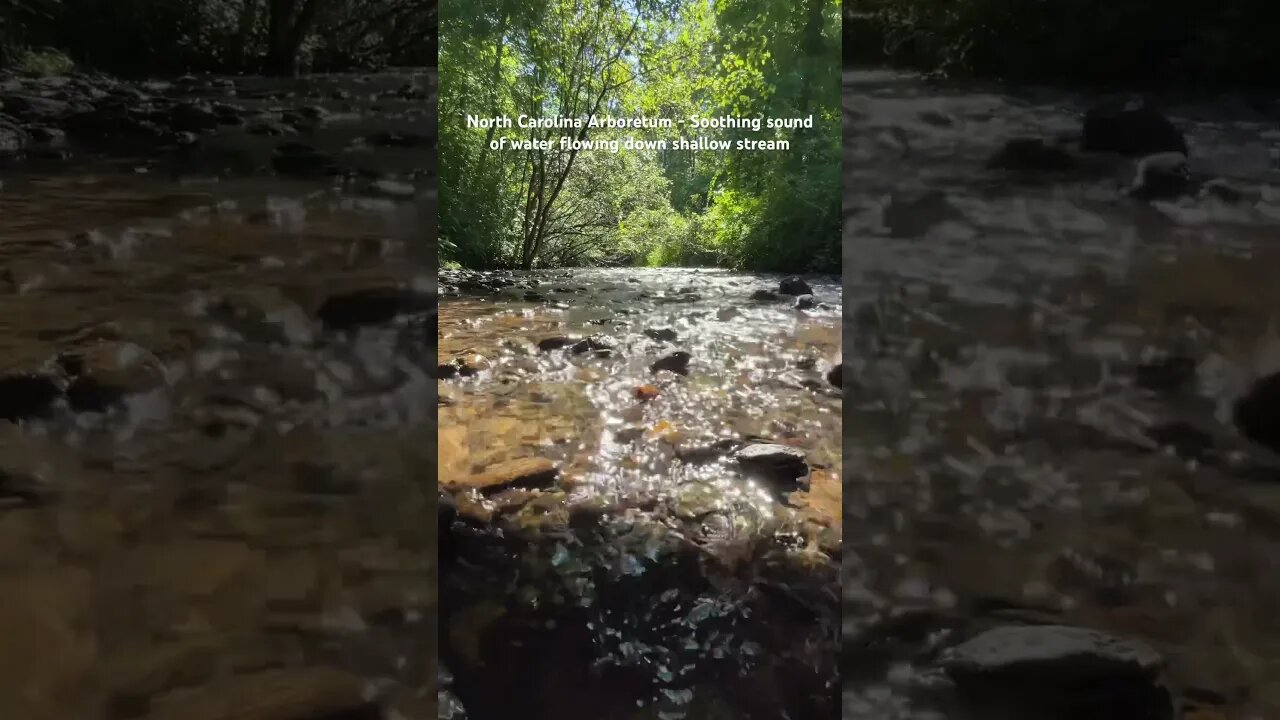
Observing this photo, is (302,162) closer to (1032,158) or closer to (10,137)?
(10,137)

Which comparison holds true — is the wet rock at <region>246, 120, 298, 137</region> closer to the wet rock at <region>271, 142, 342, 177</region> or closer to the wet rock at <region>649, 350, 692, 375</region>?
the wet rock at <region>271, 142, 342, 177</region>

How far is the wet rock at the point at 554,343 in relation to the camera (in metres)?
1.31

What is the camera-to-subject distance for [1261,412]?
1.26 metres

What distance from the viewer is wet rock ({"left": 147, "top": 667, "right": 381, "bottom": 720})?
96 cm

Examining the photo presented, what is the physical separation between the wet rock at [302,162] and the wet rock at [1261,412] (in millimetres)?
2066

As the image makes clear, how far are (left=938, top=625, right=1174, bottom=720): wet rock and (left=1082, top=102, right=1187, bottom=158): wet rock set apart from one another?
1.11 meters

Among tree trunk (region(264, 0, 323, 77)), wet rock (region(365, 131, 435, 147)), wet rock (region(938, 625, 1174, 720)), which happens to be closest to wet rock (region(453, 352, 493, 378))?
wet rock (region(365, 131, 435, 147))

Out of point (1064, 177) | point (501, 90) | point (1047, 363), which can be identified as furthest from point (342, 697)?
point (1064, 177)

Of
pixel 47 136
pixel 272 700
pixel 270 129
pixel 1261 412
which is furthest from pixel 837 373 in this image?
pixel 47 136

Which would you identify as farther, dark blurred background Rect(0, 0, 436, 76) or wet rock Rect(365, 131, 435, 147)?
dark blurred background Rect(0, 0, 436, 76)

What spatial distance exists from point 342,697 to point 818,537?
2.90 feet

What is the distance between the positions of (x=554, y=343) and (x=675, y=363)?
27 centimetres

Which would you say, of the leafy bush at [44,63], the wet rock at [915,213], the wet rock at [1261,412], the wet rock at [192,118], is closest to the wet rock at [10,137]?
the leafy bush at [44,63]

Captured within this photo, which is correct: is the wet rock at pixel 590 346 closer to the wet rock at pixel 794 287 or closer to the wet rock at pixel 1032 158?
the wet rock at pixel 794 287
